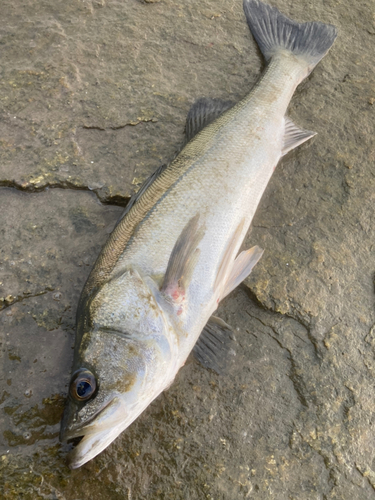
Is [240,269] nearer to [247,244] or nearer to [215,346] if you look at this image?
[247,244]

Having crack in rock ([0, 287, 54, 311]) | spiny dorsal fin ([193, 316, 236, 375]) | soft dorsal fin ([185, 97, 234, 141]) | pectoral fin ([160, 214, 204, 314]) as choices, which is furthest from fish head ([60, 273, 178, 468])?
soft dorsal fin ([185, 97, 234, 141])

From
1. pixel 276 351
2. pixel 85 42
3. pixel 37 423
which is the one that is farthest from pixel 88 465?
pixel 85 42

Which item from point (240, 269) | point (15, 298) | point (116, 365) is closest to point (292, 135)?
point (240, 269)

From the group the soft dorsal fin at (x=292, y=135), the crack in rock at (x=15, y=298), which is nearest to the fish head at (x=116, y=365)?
the crack in rock at (x=15, y=298)

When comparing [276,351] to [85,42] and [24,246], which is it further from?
[85,42]

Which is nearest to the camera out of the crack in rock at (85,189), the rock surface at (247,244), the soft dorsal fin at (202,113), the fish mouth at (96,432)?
the fish mouth at (96,432)

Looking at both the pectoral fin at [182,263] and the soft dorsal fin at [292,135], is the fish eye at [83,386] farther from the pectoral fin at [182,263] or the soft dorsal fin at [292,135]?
the soft dorsal fin at [292,135]
